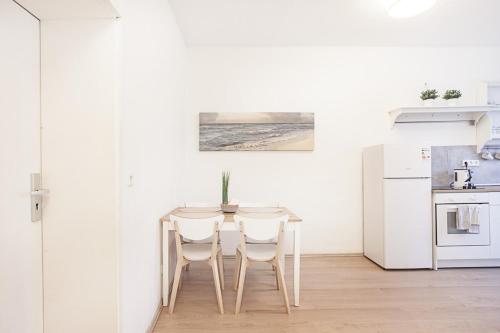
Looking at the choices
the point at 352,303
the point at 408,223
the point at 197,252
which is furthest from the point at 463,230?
the point at 197,252

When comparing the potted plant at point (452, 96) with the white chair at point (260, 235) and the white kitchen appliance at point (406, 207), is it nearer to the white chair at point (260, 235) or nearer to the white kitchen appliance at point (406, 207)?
the white kitchen appliance at point (406, 207)

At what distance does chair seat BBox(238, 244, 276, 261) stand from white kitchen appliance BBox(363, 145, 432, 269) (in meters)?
1.63

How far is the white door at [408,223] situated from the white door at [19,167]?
132 inches

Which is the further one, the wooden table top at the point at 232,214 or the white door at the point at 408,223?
the white door at the point at 408,223

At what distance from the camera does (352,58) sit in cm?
381

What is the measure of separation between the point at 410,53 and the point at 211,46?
9.30ft

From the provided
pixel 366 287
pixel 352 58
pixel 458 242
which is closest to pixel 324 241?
pixel 366 287

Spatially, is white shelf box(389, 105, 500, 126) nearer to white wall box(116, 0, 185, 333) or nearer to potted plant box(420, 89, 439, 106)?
potted plant box(420, 89, 439, 106)

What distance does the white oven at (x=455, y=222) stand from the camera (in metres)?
3.25

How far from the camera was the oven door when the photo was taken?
3250mm

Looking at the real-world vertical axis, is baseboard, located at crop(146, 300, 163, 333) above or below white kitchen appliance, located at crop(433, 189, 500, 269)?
below

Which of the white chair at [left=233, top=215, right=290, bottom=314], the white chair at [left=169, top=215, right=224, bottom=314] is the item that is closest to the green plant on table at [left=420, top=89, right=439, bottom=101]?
the white chair at [left=233, top=215, right=290, bottom=314]

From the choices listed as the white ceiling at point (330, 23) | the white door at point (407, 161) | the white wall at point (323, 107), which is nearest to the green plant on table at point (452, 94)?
the white wall at point (323, 107)

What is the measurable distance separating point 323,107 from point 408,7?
4.90 feet
